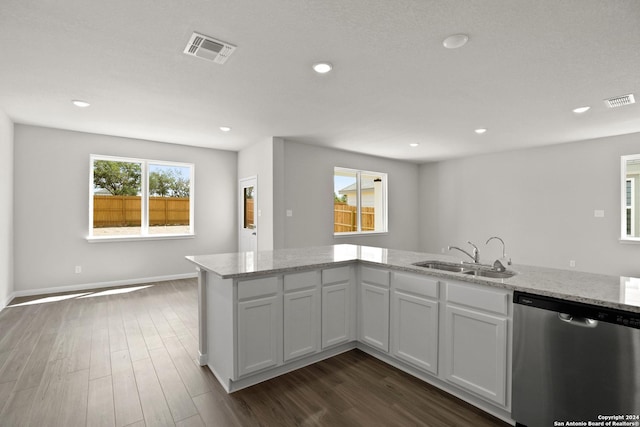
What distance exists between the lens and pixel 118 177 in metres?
5.43

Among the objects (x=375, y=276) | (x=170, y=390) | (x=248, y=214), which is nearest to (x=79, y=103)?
(x=248, y=214)

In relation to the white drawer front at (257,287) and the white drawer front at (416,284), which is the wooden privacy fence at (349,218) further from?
the white drawer front at (257,287)

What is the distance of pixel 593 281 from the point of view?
6.27 ft

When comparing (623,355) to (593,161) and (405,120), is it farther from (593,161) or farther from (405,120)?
(593,161)

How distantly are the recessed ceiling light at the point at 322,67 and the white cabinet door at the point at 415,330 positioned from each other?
205 cm

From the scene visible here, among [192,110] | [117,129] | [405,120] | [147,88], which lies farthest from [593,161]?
[117,129]

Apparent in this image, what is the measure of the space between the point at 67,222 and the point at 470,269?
19.2 ft

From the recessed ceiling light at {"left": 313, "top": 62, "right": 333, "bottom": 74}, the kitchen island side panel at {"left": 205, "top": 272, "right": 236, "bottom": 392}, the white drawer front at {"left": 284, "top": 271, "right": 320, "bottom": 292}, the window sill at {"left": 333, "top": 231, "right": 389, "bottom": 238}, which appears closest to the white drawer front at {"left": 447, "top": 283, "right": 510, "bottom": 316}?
the white drawer front at {"left": 284, "top": 271, "right": 320, "bottom": 292}

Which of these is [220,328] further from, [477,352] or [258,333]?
[477,352]

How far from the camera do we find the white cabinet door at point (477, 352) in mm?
1876

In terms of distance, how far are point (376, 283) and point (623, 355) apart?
155cm

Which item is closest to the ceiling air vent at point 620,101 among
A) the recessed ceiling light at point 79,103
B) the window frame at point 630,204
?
the window frame at point 630,204

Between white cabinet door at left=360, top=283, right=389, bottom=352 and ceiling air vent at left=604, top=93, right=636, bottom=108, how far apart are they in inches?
139

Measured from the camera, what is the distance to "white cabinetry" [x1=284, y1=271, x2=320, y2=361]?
2422 millimetres
